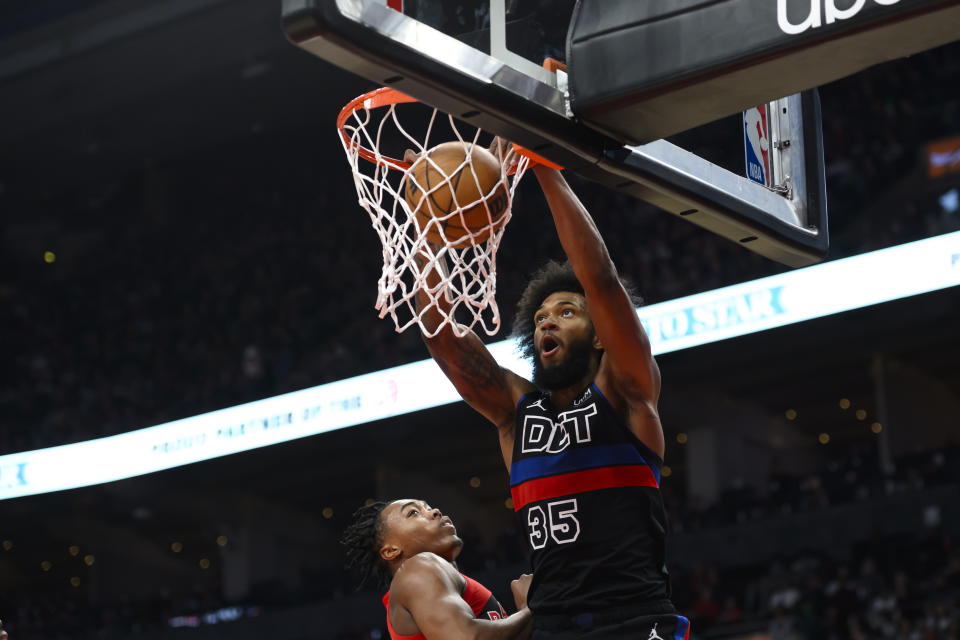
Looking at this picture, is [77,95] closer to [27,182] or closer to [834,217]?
[27,182]

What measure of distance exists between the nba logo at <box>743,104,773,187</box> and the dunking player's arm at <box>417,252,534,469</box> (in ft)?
2.67

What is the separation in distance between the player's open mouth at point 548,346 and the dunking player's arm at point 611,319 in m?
0.15

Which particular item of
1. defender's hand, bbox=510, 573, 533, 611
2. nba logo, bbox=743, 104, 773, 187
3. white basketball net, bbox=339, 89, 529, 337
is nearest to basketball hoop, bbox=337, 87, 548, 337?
white basketball net, bbox=339, 89, 529, 337

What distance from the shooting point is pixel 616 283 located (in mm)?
3166

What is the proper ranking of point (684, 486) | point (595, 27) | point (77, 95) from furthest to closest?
point (684, 486), point (77, 95), point (595, 27)

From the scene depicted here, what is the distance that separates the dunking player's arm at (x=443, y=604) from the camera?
11.1ft

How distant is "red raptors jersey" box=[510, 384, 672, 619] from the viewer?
315 cm

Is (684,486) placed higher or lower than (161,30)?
lower

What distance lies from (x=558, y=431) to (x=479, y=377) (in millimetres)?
420

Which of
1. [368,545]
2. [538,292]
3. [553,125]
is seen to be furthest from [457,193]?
[368,545]

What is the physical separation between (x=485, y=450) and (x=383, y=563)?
15.5m

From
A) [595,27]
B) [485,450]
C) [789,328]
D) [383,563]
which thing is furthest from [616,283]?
[485,450]

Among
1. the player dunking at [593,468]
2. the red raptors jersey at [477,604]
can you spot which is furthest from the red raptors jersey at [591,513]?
the red raptors jersey at [477,604]

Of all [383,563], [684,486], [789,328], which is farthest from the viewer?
[684,486]
